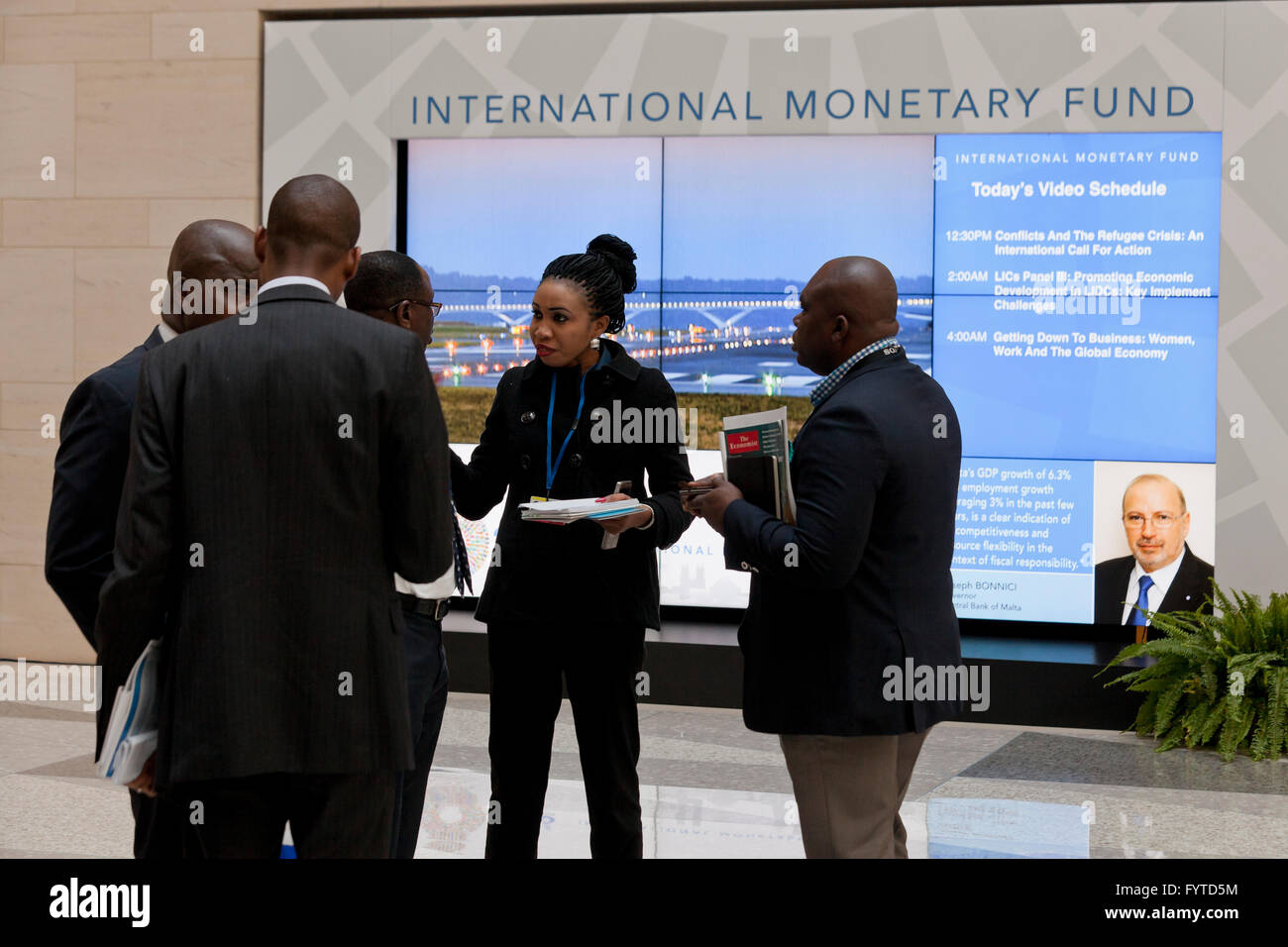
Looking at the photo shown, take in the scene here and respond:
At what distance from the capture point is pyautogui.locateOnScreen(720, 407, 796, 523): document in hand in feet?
11.5

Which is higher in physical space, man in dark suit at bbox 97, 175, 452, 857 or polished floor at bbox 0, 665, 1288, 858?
man in dark suit at bbox 97, 175, 452, 857

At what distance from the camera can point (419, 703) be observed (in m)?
3.77

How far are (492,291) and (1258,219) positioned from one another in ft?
15.6

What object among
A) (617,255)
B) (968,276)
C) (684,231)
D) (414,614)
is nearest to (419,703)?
(414,614)

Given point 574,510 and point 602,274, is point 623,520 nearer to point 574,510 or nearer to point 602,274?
point 574,510

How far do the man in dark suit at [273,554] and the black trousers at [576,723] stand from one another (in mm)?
1351

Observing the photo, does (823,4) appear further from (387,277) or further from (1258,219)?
(387,277)

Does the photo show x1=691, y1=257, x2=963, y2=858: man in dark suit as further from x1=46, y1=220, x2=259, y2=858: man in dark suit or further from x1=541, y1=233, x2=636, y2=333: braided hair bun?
x1=46, y1=220, x2=259, y2=858: man in dark suit

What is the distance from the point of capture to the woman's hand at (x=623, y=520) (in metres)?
3.99

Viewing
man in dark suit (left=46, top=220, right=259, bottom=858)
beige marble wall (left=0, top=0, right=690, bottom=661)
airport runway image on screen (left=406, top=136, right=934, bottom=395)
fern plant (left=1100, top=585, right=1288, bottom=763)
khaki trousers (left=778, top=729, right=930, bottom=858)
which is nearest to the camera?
man in dark suit (left=46, top=220, right=259, bottom=858)

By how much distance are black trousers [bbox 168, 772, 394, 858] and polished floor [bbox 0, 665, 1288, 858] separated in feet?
8.27

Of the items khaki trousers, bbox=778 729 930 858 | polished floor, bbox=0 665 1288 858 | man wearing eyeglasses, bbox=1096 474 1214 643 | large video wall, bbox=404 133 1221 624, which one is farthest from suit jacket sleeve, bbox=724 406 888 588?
man wearing eyeglasses, bbox=1096 474 1214 643

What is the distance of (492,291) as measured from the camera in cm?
905

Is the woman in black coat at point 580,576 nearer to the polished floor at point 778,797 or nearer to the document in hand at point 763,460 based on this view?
the document in hand at point 763,460
